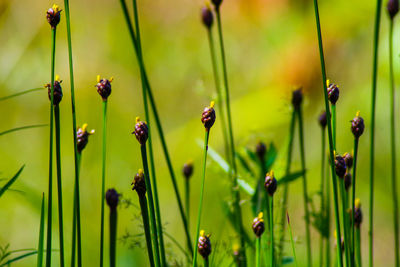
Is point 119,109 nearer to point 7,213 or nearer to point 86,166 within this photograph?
point 86,166

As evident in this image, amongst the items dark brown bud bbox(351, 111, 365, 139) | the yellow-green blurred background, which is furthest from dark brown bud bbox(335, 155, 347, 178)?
the yellow-green blurred background

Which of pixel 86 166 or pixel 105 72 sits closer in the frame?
pixel 86 166

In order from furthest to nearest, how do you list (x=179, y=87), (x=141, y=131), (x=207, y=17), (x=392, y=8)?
(x=179, y=87) < (x=207, y=17) < (x=392, y=8) < (x=141, y=131)

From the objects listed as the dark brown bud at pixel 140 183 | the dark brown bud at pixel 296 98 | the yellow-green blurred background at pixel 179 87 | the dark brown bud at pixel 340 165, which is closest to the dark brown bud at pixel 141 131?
the dark brown bud at pixel 140 183

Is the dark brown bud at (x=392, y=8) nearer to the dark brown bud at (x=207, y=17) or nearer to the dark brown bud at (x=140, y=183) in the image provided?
the dark brown bud at (x=207, y=17)

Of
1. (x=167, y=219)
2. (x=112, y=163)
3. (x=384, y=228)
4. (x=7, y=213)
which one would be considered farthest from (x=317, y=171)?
(x=7, y=213)

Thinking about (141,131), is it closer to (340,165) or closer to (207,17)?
(340,165)

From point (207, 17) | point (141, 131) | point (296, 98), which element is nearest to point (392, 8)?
point (296, 98)

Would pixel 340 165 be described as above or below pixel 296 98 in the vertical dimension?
below
